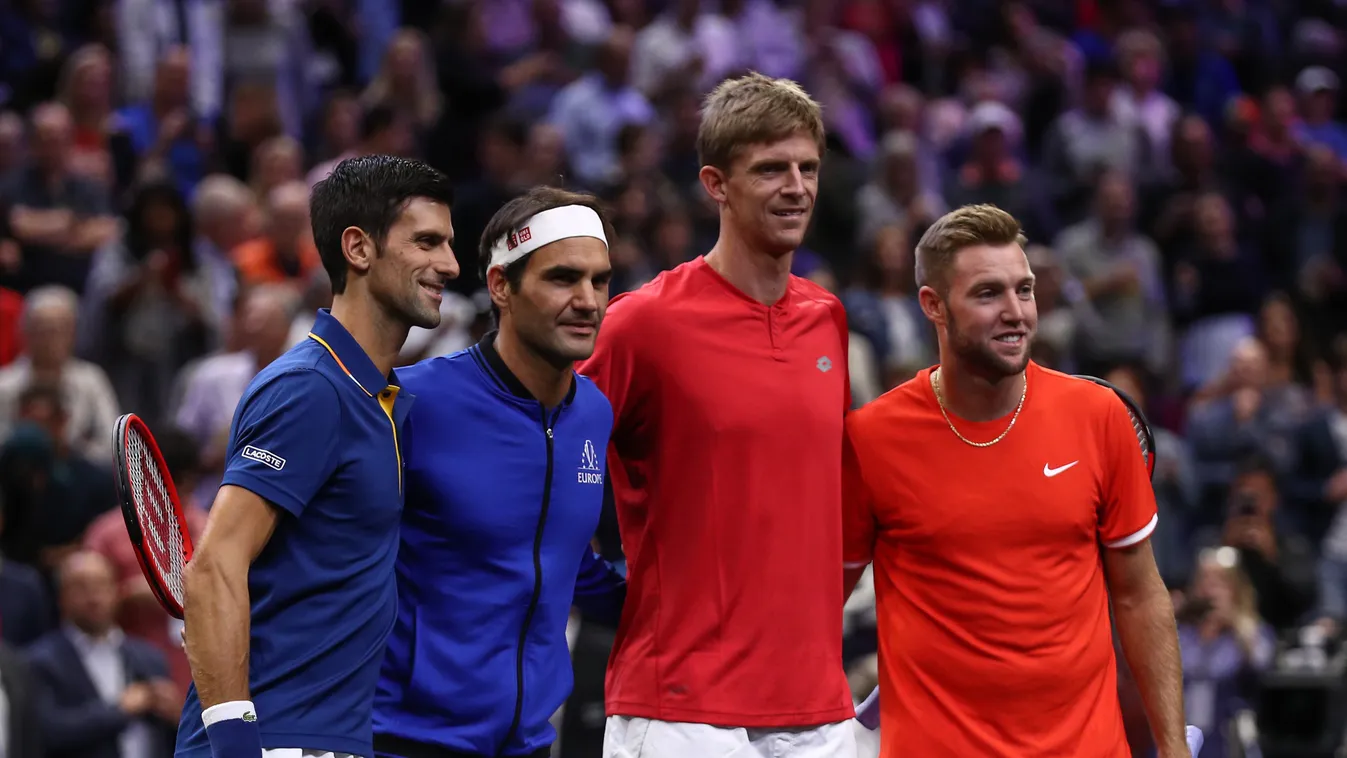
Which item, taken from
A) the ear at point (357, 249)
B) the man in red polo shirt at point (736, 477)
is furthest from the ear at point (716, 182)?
the ear at point (357, 249)

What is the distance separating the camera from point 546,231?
16.2 ft

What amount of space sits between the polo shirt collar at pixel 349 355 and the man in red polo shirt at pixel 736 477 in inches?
33.6

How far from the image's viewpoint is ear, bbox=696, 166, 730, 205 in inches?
207

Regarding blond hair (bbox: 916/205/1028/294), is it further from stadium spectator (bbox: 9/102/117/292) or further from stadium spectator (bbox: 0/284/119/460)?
stadium spectator (bbox: 9/102/117/292)

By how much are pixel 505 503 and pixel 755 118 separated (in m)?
1.28

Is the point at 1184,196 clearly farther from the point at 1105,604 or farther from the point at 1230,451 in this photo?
the point at 1105,604

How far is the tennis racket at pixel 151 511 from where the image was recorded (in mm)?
4297

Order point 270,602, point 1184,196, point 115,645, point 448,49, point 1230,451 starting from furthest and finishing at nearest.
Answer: point 1184,196 < point 448,49 < point 1230,451 < point 115,645 < point 270,602

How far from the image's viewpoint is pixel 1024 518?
5078 mm

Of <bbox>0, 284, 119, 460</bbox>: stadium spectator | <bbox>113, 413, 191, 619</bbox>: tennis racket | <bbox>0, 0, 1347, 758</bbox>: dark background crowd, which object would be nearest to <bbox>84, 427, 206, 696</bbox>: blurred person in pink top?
<bbox>0, 0, 1347, 758</bbox>: dark background crowd

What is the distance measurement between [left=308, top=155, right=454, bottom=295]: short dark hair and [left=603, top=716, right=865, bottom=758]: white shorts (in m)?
1.41

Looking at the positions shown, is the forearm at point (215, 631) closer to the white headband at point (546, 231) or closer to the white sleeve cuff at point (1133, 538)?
the white headband at point (546, 231)

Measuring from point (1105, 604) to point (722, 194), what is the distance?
1.53 meters

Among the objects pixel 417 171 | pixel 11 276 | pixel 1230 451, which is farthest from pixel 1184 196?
pixel 417 171
